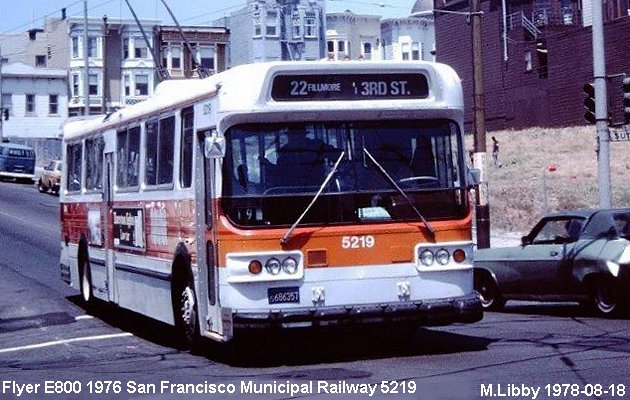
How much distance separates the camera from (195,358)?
1358 cm

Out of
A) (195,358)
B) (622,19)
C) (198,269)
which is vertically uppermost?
(622,19)

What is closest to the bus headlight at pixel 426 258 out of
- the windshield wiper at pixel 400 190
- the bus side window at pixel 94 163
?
the windshield wiper at pixel 400 190

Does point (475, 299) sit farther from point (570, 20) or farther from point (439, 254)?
point (570, 20)

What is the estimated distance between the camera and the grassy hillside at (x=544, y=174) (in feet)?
123

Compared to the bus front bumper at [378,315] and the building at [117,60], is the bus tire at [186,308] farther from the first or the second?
the building at [117,60]

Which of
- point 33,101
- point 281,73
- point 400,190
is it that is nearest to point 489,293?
point 400,190

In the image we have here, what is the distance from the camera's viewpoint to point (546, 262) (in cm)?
1717

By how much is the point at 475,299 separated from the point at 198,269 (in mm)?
2887

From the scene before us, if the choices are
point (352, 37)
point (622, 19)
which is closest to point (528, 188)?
point (622, 19)

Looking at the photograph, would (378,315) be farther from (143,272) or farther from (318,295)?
(143,272)

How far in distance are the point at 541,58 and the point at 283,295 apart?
57.2 meters

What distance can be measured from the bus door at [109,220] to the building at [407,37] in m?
89.7

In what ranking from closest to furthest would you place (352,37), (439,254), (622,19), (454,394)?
(454,394) < (439,254) < (622,19) < (352,37)

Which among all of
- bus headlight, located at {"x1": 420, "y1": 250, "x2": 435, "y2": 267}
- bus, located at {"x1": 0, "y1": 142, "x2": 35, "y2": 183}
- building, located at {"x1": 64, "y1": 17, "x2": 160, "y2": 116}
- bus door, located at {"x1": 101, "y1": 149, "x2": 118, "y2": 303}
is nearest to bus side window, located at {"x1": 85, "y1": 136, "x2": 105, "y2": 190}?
bus door, located at {"x1": 101, "y1": 149, "x2": 118, "y2": 303}
